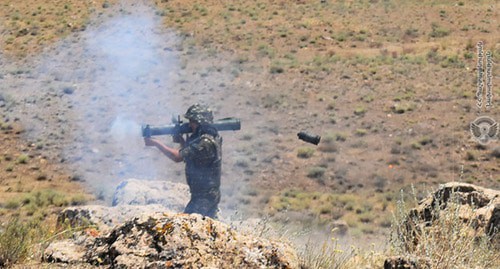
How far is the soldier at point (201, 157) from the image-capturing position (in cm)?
729

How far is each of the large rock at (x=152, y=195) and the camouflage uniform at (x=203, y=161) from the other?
150 cm

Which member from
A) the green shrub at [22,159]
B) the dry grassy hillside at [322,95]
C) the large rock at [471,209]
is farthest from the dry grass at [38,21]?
the large rock at [471,209]

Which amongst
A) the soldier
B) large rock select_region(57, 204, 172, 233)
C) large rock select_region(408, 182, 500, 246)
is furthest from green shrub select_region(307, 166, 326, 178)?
large rock select_region(408, 182, 500, 246)

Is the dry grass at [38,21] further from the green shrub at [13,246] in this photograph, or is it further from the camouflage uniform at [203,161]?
the green shrub at [13,246]

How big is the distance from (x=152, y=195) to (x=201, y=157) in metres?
2.24

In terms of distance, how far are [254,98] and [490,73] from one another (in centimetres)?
798

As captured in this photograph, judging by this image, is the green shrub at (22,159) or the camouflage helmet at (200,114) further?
the green shrub at (22,159)

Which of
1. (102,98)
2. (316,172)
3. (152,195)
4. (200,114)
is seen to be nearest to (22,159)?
(102,98)

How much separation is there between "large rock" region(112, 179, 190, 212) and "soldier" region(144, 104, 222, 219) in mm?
1515

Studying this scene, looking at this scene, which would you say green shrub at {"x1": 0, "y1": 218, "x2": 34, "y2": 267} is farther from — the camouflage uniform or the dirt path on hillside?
the dirt path on hillside

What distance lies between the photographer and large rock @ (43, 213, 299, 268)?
3430mm

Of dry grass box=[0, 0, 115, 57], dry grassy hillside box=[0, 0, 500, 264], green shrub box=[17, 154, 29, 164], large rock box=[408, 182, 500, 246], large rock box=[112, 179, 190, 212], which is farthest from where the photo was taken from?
dry grass box=[0, 0, 115, 57]

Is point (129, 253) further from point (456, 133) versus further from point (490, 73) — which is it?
point (490, 73)

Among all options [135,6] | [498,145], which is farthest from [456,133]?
[135,6]
